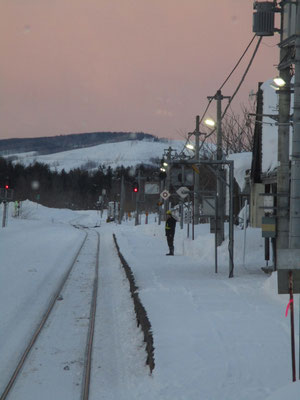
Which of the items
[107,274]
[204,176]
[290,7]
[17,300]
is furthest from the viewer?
[204,176]

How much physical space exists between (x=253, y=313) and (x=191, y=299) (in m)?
1.94

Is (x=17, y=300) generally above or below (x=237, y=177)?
Answer: below

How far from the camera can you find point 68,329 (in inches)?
415

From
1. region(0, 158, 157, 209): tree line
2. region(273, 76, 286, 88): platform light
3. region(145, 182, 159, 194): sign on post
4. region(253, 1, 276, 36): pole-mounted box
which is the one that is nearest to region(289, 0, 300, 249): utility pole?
region(273, 76, 286, 88): platform light

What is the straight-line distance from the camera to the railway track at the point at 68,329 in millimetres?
7254

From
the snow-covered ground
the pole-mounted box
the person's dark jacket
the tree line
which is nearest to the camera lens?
the snow-covered ground

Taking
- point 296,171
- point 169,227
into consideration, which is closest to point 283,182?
point 296,171

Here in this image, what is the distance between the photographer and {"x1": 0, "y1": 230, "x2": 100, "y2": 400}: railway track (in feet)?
23.8

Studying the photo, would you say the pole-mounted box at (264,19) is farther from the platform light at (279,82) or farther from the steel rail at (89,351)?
the steel rail at (89,351)

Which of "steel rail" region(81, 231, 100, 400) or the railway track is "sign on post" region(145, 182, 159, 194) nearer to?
the railway track

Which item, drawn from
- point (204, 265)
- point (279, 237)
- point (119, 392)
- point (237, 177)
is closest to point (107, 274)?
point (204, 265)

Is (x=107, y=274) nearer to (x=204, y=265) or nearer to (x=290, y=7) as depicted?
(x=204, y=265)

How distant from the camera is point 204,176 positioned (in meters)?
61.8

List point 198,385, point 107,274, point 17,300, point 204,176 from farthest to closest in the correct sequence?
point 204,176 < point 107,274 < point 17,300 < point 198,385
